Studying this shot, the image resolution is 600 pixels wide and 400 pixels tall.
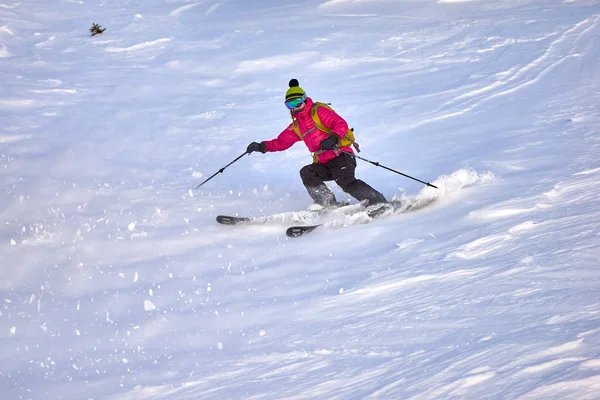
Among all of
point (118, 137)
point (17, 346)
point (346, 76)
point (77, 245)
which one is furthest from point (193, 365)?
point (346, 76)

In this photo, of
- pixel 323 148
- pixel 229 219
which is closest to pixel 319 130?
pixel 323 148

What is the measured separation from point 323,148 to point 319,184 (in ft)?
1.66

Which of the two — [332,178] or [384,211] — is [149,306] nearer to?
[384,211]

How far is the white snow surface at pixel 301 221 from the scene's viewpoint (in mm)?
3635

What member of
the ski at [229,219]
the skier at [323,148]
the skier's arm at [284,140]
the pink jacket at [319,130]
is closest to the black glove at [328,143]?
the skier at [323,148]

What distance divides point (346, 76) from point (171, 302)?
8.36 m

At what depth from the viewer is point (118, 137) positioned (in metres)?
10.7

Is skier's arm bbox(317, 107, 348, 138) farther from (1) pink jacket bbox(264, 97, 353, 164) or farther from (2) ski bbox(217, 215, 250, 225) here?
(2) ski bbox(217, 215, 250, 225)

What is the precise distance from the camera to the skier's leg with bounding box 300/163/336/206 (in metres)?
7.21

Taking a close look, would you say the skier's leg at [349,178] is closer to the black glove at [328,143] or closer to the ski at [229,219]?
the black glove at [328,143]

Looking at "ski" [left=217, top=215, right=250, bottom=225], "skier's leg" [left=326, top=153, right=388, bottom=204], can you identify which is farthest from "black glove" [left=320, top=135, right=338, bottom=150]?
"ski" [left=217, top=215, right=250, bottom=225]

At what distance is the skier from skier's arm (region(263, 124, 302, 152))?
0.01m

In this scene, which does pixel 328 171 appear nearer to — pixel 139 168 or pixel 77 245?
pixel 77 245

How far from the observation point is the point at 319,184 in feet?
23.7
